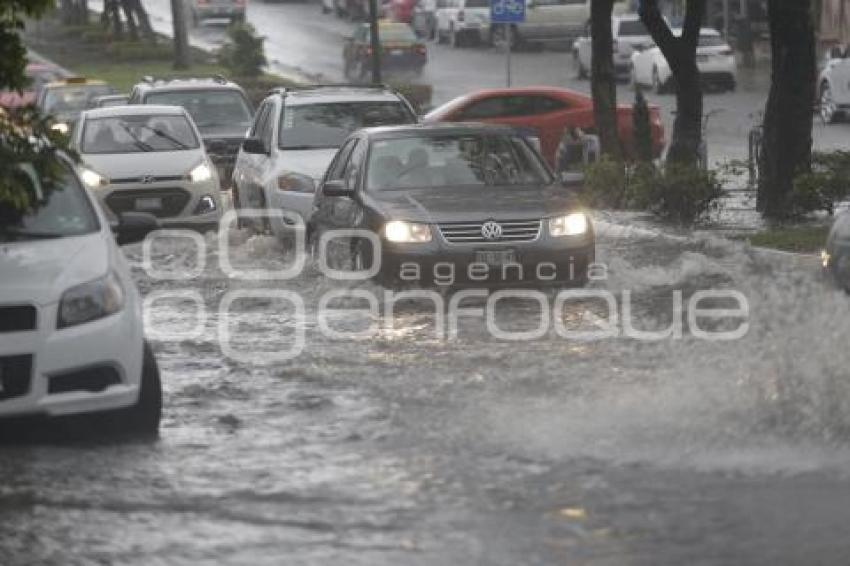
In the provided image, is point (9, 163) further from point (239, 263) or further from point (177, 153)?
point (177, 153)

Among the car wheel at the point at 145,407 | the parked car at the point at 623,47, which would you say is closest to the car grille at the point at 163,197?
the car wheel at the point at 145,407

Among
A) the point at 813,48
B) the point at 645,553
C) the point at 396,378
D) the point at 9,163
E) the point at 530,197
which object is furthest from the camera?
the point at 813,48

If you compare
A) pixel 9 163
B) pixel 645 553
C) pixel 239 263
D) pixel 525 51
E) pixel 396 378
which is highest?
pixel 9 163

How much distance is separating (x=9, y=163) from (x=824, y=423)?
A: 4.30m

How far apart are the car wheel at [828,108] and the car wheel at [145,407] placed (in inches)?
1305

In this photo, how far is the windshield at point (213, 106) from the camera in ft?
108

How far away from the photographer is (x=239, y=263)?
2191 centimetres

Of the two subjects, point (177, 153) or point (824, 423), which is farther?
→ point (177, 153)

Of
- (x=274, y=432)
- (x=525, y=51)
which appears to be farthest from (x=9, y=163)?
(x=525, y=51)

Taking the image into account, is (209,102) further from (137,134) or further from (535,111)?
(137,134)

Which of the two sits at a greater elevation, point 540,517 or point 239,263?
point 540,517

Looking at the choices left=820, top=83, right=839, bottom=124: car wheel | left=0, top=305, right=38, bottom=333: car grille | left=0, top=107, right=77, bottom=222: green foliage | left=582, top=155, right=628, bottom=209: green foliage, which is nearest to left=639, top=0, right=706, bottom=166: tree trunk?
left=582, top=155, right=628, bottom=209: green foliage

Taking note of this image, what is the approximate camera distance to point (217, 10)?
247 ft

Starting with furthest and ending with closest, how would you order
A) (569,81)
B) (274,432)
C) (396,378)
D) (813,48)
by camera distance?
(569,81)
(813,48)
(396,378)
(274,432)
